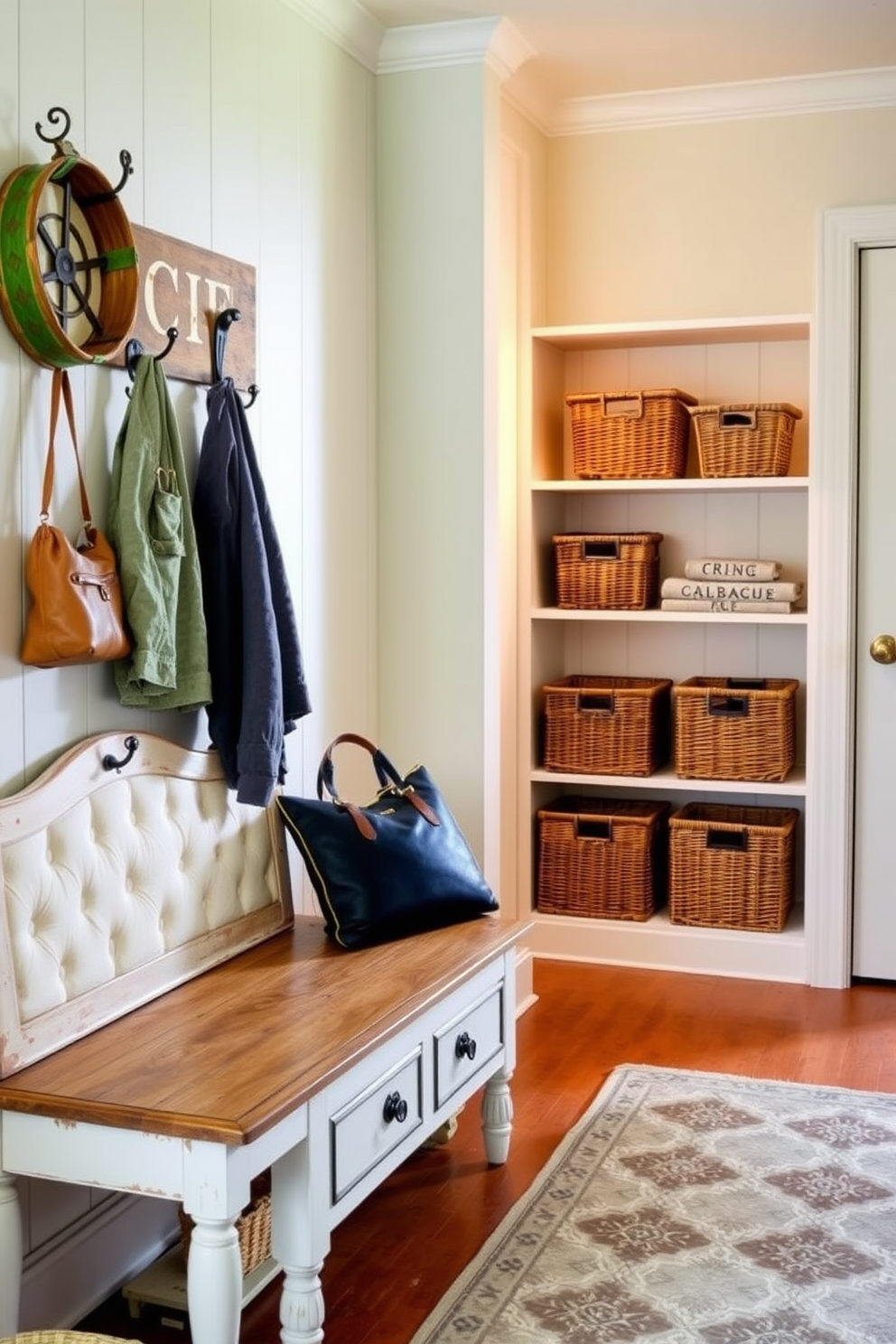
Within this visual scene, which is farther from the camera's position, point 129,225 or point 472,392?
point 472,392

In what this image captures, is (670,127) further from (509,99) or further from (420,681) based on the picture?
(420,681)

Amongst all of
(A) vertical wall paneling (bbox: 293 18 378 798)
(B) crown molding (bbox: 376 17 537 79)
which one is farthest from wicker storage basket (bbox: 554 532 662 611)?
(B) crown molding (bbox: 376 17 537 79)

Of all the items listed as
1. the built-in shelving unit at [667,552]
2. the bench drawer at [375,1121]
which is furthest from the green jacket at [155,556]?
the built-in shelving unit at [667,552]

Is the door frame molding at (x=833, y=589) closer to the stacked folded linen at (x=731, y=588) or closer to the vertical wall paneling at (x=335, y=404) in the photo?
the stacked folded linen at (x=731, y=588)

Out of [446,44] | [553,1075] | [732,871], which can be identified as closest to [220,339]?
[446,44]

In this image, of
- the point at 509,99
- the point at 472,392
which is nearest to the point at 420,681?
the point at 472,392

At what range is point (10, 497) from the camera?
2.30 meters

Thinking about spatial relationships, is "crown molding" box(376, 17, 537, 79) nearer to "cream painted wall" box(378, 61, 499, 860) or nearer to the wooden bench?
"cream painted wall" box(378, 61, 499, 860)

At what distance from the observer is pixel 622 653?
15.6 feet

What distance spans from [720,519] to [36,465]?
2684mm

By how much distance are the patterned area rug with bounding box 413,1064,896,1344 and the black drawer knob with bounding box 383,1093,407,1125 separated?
0.31 meters

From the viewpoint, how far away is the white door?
417cm

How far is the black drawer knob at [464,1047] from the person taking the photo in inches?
109

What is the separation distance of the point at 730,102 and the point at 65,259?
2.62 m
